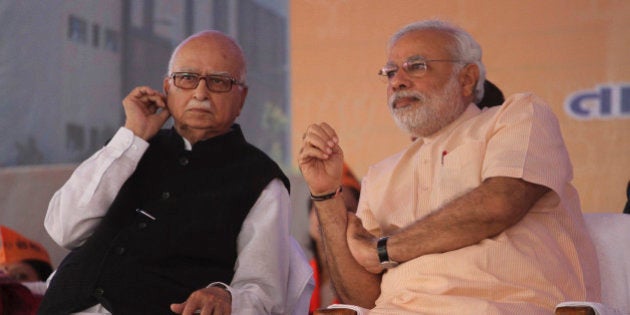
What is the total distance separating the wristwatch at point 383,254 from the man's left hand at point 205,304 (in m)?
0.53

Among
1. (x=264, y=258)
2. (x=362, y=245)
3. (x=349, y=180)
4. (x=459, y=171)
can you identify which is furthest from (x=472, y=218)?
(x=349, y=180)

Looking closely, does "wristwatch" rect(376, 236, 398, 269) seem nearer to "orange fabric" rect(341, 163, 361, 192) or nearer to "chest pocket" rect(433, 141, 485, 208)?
"chest pocket" rect(433, 141, 485, 208)

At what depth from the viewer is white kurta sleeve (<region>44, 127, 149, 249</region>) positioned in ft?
10.5

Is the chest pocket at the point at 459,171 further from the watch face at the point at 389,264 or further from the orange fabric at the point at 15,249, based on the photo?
the orange fabric at the point at 15,249

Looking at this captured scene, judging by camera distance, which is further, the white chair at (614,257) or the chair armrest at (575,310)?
the white chair at (614,257)

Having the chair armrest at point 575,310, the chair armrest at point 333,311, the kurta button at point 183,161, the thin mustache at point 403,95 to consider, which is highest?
the thin mustache at point 403,95

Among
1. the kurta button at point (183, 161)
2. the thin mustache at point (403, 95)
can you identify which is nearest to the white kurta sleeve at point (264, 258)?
the kurta button at point (183, 161)

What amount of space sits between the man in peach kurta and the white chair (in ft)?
0.20

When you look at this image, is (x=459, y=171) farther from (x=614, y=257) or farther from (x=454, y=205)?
(x=614, y=257)

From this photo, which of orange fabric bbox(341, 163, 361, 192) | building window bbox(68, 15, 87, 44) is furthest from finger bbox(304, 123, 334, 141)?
building window bbox(68, 15, 87, 44)

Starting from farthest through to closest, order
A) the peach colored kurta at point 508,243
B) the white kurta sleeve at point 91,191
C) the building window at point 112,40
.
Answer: the building window at point 112,40 → the white kurta sleeve at point 91,191 → the peach colored kurta at point 508,243

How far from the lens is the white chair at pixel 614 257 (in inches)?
105

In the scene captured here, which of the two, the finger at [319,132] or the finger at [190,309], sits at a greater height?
the finger at [319,132]

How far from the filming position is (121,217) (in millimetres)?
3213
